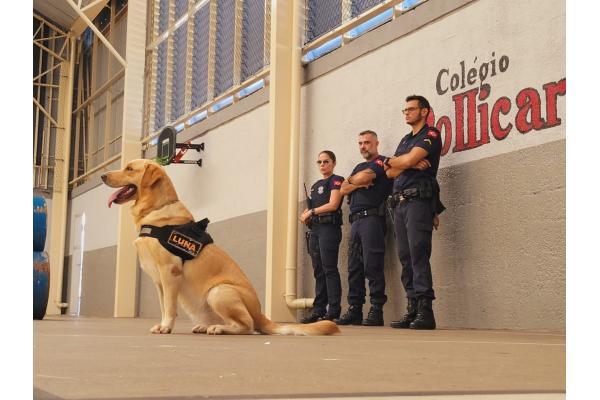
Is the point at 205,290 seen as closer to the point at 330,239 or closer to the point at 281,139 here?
the point at 330,239

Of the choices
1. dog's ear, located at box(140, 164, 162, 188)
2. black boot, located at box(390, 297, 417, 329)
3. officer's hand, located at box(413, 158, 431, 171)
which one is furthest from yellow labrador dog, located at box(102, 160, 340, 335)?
officer's hand, located at box(413, 158, 431, 171)

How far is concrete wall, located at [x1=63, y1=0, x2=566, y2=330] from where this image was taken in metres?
4.52

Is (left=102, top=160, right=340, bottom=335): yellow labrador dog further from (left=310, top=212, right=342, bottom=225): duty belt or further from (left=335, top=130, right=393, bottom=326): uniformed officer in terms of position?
(left=310, top=212, right=342, bottom=225): duty belt

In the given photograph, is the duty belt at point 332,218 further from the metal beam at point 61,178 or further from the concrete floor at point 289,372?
the metal beam at point 61,178

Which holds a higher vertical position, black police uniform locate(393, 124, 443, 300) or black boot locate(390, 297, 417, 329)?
black police uniform locate(393, 124, 443, 300)

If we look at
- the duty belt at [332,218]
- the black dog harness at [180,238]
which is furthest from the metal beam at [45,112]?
the black dog harness at [180,238]

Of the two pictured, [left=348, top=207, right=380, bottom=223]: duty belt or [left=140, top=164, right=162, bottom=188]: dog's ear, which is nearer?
[left=140, top=164, right=162, bottom=188]: dog's ear

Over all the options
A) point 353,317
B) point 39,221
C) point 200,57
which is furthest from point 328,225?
point 200,57

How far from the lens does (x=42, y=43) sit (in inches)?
566

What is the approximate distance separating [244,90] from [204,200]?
1.58 metres

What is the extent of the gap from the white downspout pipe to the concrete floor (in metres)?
4.24

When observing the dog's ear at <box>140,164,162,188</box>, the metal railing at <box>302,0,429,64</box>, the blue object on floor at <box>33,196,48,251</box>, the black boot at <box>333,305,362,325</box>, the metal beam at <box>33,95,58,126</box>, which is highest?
the metal beam at <box>33,95,58,126</box>

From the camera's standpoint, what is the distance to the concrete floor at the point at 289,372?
1.41 metres
